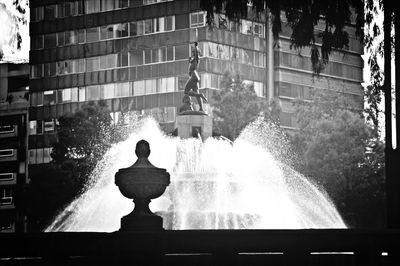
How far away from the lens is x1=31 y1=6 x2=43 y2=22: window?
11156 centimetres

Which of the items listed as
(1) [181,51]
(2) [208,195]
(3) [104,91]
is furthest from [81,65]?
(2) [208,195]

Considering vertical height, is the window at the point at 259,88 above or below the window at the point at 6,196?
above

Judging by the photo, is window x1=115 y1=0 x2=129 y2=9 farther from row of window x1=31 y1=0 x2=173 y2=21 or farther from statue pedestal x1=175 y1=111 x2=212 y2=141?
statue pedestal x1=175 y1=111 x2=212 y2=141

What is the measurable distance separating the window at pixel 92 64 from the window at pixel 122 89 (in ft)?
10.7

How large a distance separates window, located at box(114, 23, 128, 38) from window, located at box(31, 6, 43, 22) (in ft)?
29.0

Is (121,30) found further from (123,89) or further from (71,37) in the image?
(71,37)

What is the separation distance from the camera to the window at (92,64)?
107 meters

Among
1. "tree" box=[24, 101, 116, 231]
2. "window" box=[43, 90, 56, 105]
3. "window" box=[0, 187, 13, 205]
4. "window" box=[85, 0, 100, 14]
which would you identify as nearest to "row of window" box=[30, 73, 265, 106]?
"window" box=[43, 90, 56, 105]

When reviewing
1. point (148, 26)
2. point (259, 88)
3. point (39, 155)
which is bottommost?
point (39, 155)

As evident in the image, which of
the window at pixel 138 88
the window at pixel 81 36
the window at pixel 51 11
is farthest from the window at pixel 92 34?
the window at pixel 138 88

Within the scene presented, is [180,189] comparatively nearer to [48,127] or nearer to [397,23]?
[397,23]

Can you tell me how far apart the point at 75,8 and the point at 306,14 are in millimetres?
93727

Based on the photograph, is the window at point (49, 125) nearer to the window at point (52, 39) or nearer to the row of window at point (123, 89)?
the row of window at point (123, 89)

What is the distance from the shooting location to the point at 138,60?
104 meters
